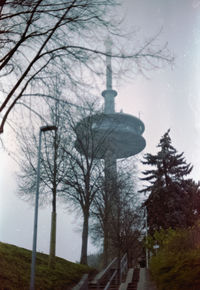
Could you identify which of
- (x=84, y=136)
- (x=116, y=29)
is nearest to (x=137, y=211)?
(x=84, y=136)

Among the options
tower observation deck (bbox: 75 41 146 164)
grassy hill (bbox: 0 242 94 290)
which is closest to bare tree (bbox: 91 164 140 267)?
tower observation deck (bbox: 75 41 146 164)

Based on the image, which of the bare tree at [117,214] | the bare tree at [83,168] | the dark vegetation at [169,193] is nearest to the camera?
the bare tree at [83,168]

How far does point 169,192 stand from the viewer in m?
37.1

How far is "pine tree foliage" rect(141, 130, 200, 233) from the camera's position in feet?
117

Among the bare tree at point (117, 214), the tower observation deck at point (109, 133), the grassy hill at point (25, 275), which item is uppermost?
the tower observation deck at point (109, 133)

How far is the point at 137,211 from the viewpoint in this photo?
3378cm

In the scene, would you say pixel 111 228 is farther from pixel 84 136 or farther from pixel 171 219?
pixel 84 136

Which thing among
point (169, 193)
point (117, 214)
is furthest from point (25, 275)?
point (169, 193)

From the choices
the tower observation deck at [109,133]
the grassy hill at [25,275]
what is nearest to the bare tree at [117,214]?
the tower observation deck at [109,133]

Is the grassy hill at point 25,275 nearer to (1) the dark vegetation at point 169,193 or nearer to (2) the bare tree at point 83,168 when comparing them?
(2) the bare tree at point 83,168

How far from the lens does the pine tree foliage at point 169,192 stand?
35.5 metres

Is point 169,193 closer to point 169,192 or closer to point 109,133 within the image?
point 169,192

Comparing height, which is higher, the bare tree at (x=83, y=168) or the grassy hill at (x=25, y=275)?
the bare tree at (x=83, y=168)

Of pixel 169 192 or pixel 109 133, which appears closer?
pixel 109 133
